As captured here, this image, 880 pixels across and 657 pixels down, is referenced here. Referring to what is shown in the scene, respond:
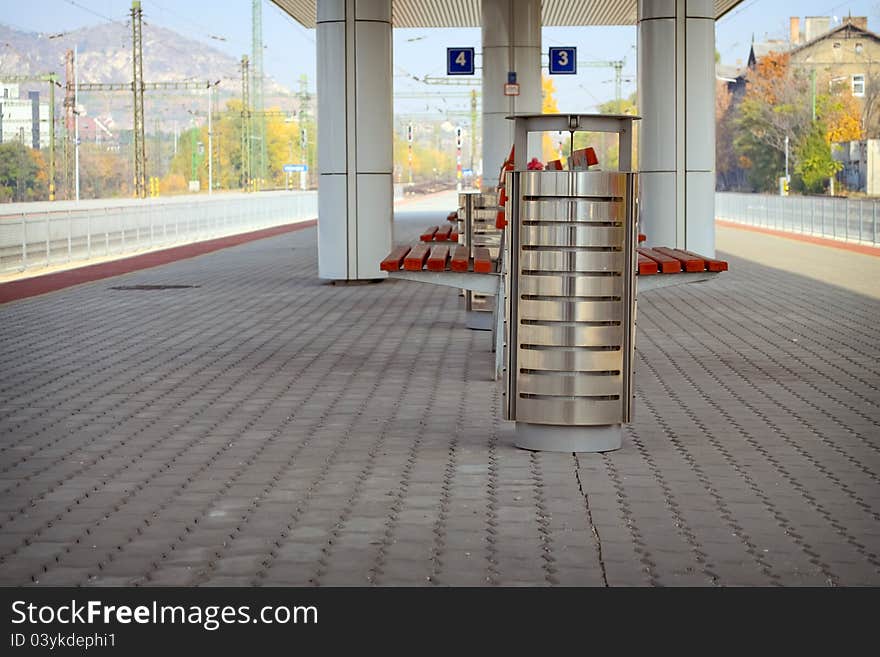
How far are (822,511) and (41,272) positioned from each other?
66.5 ft

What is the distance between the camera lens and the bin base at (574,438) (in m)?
8.17

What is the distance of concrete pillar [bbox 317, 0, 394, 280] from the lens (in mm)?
21000

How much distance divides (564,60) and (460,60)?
296 cm

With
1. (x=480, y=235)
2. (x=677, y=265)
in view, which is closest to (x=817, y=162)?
(x=480, y=235)

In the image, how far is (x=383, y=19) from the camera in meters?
21.2

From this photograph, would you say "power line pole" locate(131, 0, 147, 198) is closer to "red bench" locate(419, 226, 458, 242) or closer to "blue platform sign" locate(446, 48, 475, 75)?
"blue platform sign" locate(446, 48, 475, 75)

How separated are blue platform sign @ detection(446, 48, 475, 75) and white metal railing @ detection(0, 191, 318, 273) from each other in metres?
7.46

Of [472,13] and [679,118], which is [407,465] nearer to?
[679,118]

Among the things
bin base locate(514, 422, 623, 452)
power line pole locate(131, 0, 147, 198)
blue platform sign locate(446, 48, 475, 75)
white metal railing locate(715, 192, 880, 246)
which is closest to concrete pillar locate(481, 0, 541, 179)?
blue platform sign locate(446, 48, 475, 75)

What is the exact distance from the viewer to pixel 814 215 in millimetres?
37844
